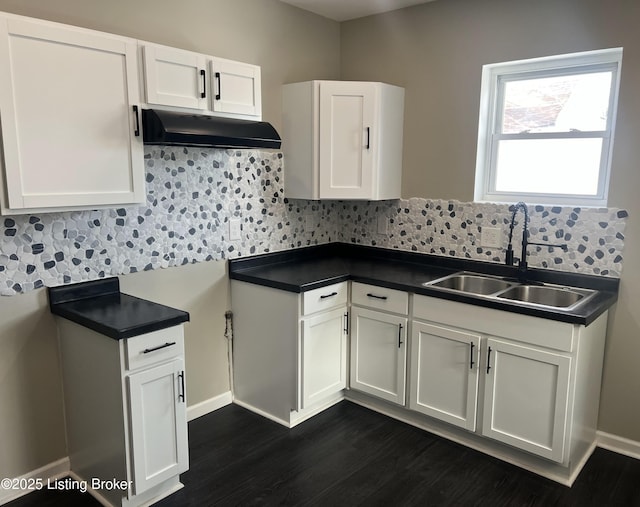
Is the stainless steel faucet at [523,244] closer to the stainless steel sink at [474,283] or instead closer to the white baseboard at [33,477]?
the stainless steel sink at [474,283]

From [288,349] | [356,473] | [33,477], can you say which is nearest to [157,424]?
[33,477]

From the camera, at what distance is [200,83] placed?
2.35m

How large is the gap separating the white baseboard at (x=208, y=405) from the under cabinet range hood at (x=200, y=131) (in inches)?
61.3

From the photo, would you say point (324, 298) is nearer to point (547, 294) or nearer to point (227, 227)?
point (227, 227)

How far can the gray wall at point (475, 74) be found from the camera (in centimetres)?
251

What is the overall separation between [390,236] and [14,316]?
2.29 metres

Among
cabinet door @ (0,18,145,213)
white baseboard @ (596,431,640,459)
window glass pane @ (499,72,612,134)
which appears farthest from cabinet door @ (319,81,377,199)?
white baseboard @ (596,431,640,459)

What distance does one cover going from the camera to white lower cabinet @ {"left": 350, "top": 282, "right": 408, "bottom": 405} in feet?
9.34

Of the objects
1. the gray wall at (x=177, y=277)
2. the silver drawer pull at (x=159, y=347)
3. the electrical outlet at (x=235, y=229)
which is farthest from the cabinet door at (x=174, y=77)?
the silver drawer pull at (x=159, y=347)

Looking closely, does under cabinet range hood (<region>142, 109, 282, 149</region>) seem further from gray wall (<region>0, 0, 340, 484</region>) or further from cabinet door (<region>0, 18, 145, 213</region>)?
gray wall (<region>0, 0, 340, 484</region>)

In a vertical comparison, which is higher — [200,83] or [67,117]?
[200,83]

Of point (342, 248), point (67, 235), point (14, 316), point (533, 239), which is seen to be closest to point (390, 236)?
point (342, 248)

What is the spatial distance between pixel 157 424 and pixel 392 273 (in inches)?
62.4

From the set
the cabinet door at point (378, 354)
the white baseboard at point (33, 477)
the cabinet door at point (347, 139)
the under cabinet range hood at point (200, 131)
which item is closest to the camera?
the under cabinet range hood at point (200, 131)
